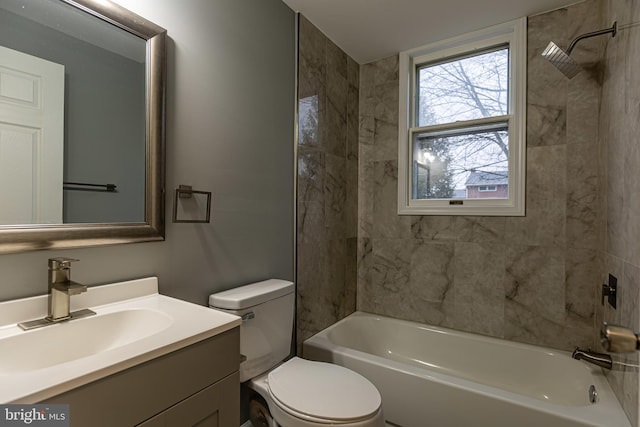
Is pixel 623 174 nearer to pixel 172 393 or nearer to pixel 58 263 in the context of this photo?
pixel 172 393

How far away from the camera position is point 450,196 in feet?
7.47

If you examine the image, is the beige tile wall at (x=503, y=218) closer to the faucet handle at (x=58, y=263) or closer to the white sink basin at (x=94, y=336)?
the white sink basin at (x=94, y=336)

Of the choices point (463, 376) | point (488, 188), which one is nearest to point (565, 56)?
point (488, 188)

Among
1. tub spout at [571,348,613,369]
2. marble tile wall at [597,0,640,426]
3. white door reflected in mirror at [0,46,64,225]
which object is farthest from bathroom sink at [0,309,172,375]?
tub spout at [571,348,613,369]

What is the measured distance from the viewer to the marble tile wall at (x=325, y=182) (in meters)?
1.99

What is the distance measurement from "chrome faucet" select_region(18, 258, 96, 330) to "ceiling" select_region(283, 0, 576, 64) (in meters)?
1.78

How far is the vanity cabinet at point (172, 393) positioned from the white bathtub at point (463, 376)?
1008 mm

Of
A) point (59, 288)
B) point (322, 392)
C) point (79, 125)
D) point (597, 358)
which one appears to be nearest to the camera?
point (59, 288)

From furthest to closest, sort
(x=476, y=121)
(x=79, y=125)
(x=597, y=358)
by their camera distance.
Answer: (x=476, y=121)
(x=597, y=358)
(x=79, y=125)

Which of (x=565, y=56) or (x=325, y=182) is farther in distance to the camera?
(x=325, y=182)

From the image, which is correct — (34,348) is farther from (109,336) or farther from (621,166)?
(621,166)

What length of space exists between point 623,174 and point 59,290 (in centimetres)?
215

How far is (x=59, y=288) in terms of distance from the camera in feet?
2.93

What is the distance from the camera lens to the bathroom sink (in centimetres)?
78
